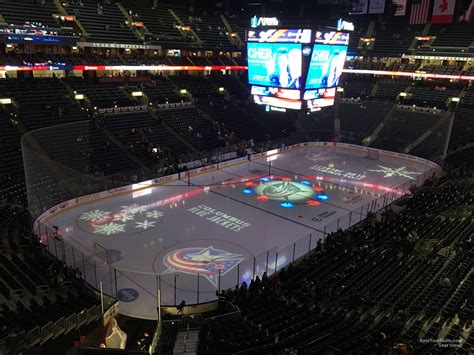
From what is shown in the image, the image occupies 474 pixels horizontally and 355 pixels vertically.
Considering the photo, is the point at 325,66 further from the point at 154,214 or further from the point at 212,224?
the point at 154,214

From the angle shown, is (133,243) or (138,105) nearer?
(133,243)

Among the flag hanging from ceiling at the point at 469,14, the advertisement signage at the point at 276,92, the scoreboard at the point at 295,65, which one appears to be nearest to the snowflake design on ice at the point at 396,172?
the scoreboard at the point at 295,65

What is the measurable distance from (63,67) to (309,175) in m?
23.7

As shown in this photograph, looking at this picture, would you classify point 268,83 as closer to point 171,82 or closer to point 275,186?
point 275,186

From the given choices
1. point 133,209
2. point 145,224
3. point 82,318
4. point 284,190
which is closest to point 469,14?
point 284,190

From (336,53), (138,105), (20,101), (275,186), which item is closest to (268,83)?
(336,53)

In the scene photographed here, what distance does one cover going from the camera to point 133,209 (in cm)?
2334

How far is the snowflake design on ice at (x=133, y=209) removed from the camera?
23.0m

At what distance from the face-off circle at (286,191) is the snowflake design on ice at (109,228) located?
9217mm

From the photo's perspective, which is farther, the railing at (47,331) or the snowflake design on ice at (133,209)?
the snowflake design on ice at (133,209)

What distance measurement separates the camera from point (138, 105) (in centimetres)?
3775

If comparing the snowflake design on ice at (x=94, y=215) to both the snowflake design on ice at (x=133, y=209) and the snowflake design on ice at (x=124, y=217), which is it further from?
the snowflake design on ice at (x=133, y=209)

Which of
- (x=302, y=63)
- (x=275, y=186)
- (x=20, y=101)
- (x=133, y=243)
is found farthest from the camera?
(x=20, y=101)

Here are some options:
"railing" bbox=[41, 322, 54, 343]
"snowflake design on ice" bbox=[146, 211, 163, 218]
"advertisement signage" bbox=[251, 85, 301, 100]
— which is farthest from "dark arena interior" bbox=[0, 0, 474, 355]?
"snowflake design on ice" bbox=[146, 211, 163, 218]
